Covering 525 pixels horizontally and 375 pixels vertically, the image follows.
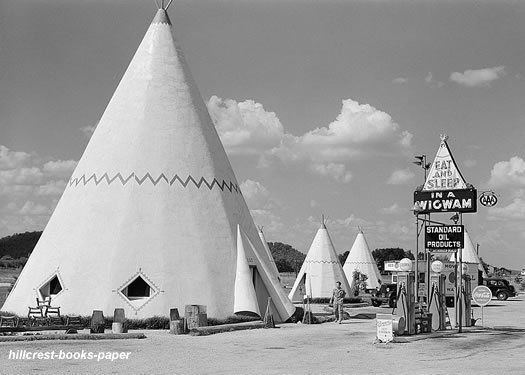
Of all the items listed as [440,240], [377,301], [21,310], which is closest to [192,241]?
[21,310]

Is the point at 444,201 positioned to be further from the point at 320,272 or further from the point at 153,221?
the point at 320,272

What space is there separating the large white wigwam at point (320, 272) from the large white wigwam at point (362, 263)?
559 cm

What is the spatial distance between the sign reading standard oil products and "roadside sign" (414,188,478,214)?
48 centimetres

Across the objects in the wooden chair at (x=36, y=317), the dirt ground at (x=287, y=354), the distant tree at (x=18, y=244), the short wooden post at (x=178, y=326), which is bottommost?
the dirt ground at (x=287, y=354)

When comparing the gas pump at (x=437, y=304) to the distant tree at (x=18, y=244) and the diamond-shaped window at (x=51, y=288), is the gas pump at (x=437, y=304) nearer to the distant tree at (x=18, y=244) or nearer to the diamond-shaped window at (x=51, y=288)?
the diamond-shaped window at (x=51, y=288)

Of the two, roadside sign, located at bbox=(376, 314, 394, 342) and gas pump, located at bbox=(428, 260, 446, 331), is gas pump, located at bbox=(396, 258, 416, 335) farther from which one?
roadside sign, located at bbox=(376, 314, 394, 342)

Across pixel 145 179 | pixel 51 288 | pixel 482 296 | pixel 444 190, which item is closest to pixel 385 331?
pixel 444 190

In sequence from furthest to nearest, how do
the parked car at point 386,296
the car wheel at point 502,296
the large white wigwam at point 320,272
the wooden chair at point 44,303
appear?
the car wheel at point 502,296
the large white wigwam at point 320,272
the parked car at point 386,296
the wooden chair at point 44,303

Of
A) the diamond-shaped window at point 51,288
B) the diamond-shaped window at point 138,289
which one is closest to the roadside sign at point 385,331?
the diamond-shaped window at point 138,289

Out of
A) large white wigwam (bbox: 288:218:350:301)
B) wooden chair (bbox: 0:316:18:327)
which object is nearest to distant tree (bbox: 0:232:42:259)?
large white wigwam (bbox: 288:218:350:301)

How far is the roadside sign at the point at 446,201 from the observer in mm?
18500

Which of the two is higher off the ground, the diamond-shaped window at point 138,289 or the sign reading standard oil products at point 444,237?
the sign reading standard oil products at point 444,237

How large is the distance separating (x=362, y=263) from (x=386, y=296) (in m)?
6.81

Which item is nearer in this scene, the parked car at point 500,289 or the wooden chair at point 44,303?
the wooden chair at point 44,303
